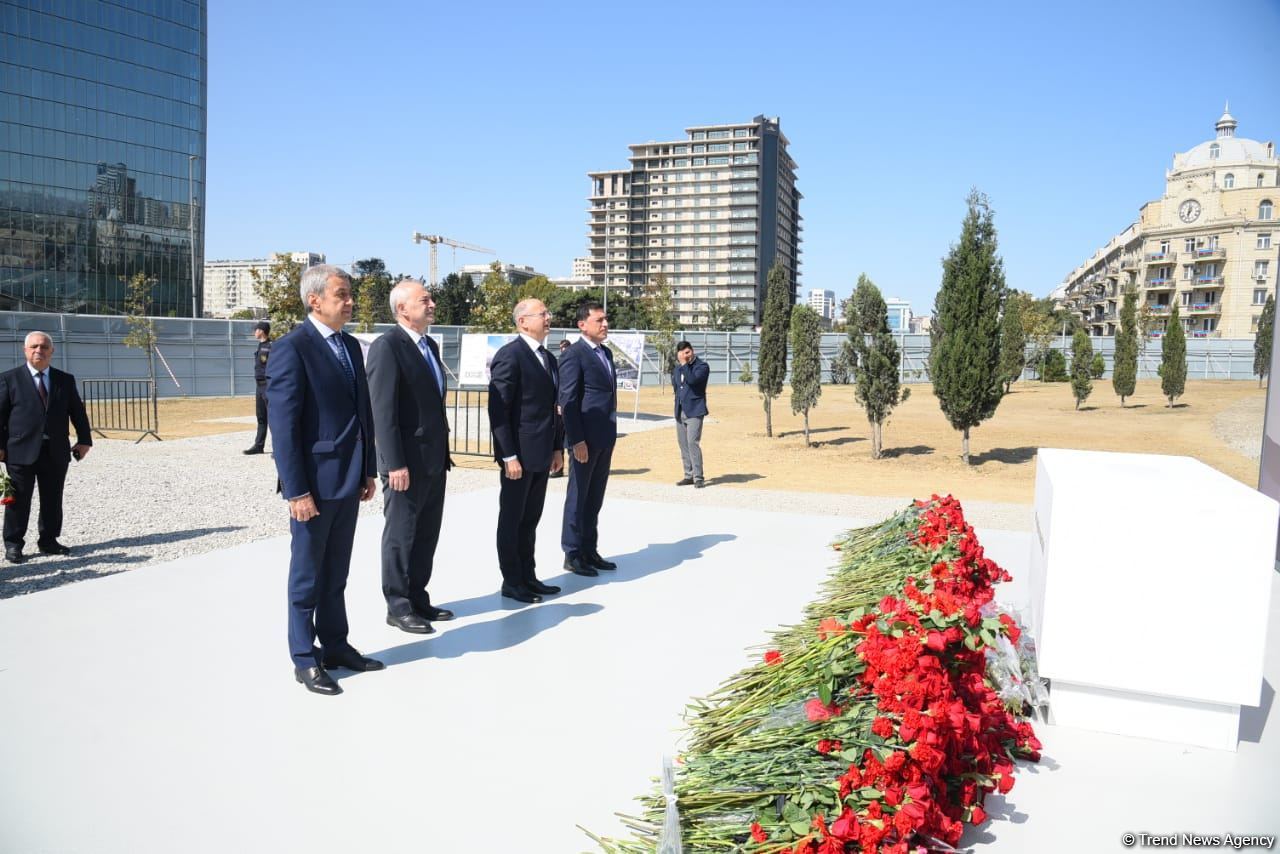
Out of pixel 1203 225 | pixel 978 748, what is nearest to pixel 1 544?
pixel 978 748

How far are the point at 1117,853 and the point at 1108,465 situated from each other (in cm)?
224

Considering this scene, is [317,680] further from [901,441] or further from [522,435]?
[901,441]

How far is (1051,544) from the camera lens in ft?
11.1

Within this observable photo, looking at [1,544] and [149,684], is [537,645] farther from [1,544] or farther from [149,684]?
[1,544]

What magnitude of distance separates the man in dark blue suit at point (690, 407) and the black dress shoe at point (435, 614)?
20.2ft

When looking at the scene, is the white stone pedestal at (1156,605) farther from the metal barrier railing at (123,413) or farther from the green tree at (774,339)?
the green tree at (774,339)

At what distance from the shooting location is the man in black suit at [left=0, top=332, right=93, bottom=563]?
Answer: 6.19 metres

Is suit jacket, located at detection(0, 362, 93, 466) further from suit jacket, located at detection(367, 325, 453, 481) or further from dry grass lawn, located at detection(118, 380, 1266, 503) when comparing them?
dry grass lawn, located at detection(118, 380, 1266, 503)

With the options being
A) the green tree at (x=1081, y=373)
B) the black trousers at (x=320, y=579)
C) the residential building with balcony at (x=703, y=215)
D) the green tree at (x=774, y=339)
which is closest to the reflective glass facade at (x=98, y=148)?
the green tree at (x=774, y=339)

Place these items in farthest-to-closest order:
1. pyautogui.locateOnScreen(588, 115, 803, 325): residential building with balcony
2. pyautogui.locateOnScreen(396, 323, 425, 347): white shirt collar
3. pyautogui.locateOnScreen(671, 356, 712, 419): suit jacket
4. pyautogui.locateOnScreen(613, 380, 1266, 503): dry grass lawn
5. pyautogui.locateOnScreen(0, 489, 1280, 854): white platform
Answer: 1. pyautogui.locateOnScreen(588, 115, 803, 325): residential building with balcony
2. pyautogui.locateOnScreen(613, 380, 1266, 503): dry grass lawn
3. pyautogui.locateOnScreen(671, 356, 712, 419): suit jacket
4. pyautogui.locateOnScreen(396, 323, 425, 347): white shirt collar
5. pyautogui.locateOnScreen(0, 489, 1280, 854): white platform

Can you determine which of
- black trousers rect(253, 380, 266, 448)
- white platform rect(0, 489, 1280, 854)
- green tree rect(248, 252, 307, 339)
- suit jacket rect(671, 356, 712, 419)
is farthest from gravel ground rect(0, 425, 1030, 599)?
green tree rect(248, 252, 307, 339)

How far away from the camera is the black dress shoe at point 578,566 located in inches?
226

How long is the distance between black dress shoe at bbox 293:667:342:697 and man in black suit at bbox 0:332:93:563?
394cm

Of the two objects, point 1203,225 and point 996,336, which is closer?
point 996,336
